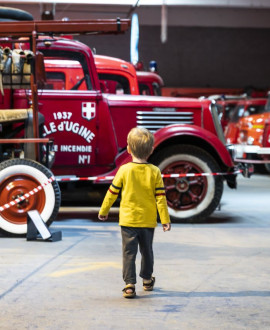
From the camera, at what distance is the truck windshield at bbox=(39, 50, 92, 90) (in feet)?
28.7

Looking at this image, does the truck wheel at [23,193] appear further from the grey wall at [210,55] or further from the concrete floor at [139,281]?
the grey wall at [210,55]

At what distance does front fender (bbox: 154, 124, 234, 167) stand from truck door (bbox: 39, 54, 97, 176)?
0.88m

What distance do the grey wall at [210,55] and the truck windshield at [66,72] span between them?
72.2 feet

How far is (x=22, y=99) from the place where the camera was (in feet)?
27.3

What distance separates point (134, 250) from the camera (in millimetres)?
4805

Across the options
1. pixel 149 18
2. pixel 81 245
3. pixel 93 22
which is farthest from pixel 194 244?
pixel 149 18

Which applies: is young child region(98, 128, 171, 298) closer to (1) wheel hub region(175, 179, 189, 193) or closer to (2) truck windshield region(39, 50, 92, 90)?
(1) wheel hub region(175, 179, 189, 193)

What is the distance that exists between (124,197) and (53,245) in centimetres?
208

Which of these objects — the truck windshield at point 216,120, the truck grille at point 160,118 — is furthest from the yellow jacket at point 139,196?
the truck windshield at point 216,120

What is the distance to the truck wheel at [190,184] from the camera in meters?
8.45

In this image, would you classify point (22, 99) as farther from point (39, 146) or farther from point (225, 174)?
point (225, 174)

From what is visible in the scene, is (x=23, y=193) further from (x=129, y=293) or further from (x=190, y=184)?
(x=129, y=293)

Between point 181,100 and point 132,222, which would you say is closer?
point 132,222

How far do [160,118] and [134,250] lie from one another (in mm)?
4396
